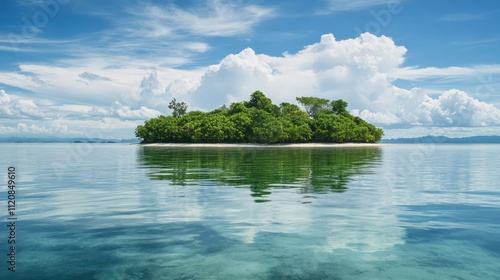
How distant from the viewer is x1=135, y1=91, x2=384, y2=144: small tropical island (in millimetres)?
158000

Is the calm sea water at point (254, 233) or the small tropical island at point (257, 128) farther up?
the small tropical island at point (257, 128)

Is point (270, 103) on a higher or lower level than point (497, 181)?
higher

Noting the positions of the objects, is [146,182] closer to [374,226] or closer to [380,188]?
[380,188]

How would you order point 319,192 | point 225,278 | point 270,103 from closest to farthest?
point 225,278
point 319,192
point 270,103

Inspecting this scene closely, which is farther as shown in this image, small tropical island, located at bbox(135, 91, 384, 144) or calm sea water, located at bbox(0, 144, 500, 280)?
Answer: small tropical island, located at bbox(135, 91, 384, 144)

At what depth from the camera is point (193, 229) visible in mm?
15492

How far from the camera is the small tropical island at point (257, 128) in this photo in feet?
518

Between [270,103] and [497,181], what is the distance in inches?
6171

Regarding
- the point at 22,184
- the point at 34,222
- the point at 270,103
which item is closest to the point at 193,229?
the point at 34,222

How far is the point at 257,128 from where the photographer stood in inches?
6117

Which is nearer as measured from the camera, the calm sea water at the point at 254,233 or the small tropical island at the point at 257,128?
the calm sea water at the point at 254,233

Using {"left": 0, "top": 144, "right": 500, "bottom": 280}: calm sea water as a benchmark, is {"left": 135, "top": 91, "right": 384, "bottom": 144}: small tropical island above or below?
above

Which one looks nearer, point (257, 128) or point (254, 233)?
point (254, 233)

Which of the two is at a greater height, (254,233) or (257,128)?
(257,128)
